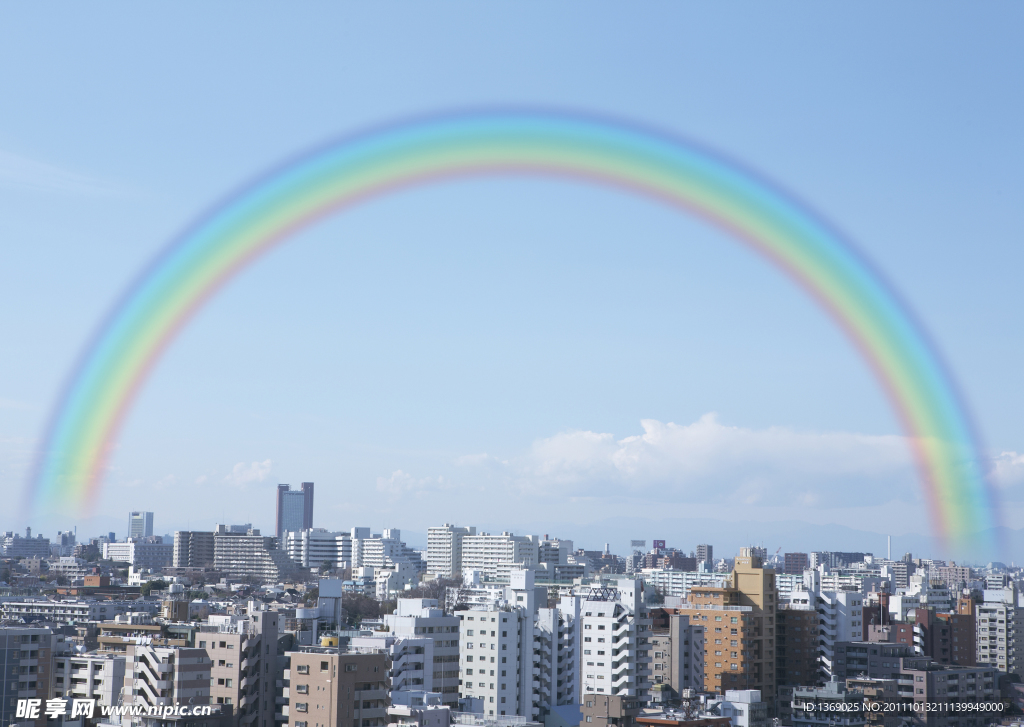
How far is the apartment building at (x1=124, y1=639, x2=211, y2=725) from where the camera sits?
21266 millimetres

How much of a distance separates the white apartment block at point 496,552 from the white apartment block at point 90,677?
70.1 metres

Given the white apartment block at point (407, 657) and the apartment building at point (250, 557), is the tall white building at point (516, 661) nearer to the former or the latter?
the white apartment block at point (407, 657)

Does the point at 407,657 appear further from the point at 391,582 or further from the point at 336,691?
the point at 391,582

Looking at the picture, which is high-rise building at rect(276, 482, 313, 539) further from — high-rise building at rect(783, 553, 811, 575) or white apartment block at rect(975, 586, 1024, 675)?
white apartment block at rect(975, 586, 1024, 675)

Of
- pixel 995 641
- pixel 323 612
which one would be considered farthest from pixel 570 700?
pixel 995 641

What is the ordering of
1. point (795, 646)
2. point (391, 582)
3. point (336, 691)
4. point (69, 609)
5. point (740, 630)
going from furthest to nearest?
point (391, 582), point (69, 609), point (795, 646), point (740, 630), point (336, 691)

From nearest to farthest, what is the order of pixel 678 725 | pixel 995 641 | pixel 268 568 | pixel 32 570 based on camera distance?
pixel 678 725 → pixel 995 641 → pixel 32 570 → pixel 268 568

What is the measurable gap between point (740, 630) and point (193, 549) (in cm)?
8517

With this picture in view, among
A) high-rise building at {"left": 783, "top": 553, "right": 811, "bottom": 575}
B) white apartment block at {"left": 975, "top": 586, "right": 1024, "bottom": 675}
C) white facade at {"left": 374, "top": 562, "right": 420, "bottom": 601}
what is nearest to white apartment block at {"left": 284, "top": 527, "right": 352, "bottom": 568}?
white facade at {"left": 374, "top": 562, "right": 420, "bottom": 601}

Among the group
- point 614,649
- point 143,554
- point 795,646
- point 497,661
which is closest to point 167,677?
point 497,661

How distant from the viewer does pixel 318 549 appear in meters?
114

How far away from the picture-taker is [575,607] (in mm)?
32469

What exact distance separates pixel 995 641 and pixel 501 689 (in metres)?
24.7

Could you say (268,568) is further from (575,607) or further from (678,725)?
(678,725)
